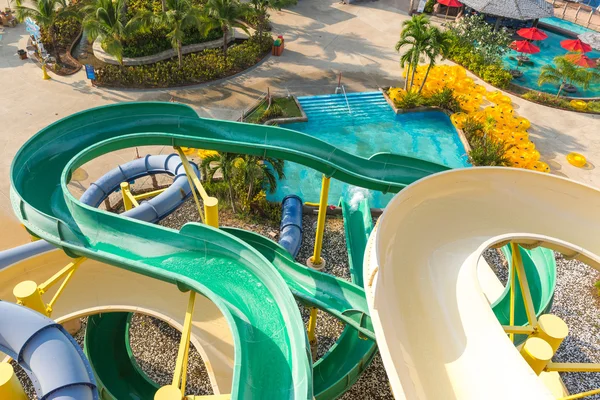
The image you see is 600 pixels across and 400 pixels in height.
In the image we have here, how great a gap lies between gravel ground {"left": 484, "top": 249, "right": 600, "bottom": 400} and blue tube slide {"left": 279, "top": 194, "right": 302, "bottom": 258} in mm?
8171

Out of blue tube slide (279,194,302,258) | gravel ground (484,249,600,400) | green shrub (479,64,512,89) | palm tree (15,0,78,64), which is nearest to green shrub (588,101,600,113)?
green shrub (479,64,512,89)

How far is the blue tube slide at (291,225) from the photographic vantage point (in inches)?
763

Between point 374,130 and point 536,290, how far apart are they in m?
16.4

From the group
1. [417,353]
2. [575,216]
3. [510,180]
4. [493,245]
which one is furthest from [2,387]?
[575,216]

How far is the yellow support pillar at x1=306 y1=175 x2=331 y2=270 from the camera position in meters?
15.5

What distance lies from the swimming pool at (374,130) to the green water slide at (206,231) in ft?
30.8

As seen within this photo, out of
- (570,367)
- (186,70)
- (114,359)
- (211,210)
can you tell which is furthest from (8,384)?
(186,70)

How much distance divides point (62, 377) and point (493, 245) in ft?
31.5

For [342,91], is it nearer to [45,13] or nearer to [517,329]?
[45,13]

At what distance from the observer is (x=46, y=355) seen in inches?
369

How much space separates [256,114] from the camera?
92.3ft

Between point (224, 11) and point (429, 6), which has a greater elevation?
point (429, 6)

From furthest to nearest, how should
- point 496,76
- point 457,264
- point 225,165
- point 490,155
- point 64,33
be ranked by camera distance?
point 64,33 < point 496,76 < point 490,155 < point 225,165 < point 457,264

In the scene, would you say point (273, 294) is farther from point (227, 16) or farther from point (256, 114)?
point (227, 16)
